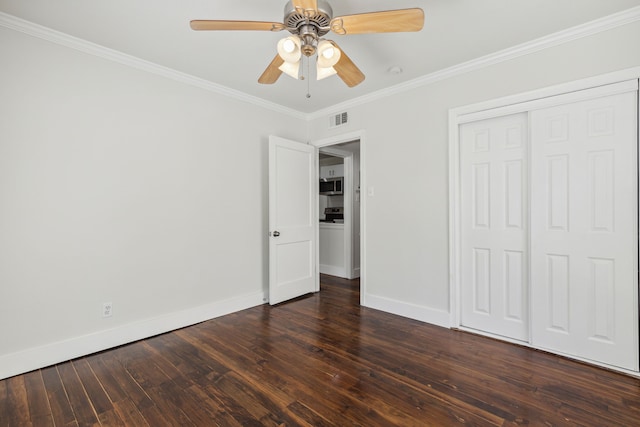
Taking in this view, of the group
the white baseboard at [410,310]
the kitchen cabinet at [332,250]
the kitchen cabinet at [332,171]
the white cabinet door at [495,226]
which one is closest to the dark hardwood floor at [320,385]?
the white baseboard at [410,310]

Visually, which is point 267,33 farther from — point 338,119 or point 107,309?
point 107,309

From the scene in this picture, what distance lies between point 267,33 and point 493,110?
2.13m

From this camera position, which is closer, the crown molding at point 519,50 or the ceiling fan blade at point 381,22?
the ceiling fan blade at point 381,22

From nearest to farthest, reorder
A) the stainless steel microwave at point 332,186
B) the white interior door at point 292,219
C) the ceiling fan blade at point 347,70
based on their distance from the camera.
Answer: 1. the ceiling fan blade at point 347,70
2. the white interior door at point 292,219
3. the stainless steel microwave at point 332,186

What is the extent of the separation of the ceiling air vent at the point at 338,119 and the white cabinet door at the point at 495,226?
151 centimetres

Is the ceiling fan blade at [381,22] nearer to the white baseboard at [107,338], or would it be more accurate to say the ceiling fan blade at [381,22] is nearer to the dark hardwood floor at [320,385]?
the dark hardwood floor at [320,385]

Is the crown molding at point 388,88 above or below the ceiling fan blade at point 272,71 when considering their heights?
above

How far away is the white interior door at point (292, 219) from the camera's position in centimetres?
373

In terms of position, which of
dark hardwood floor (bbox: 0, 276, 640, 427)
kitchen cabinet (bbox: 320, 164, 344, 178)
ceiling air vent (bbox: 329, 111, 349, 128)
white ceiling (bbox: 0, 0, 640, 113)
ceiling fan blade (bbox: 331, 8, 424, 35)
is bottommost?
dark hardwood floor (bbox: 0, 276, 640, 427)

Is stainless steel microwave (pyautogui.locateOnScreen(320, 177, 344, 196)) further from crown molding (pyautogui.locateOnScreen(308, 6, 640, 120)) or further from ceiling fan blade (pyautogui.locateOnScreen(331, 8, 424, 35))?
ceiling fan blade (pyautogui.locateOnScreen(331, 8, 424, 35))

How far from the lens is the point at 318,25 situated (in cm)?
174

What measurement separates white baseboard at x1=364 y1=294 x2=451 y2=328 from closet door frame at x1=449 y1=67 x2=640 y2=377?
0.32 feet

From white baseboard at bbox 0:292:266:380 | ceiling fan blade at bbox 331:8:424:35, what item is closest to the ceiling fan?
ceiling fan blade at bbox 331:8:424:35

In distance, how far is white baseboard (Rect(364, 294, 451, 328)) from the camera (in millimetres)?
3061
